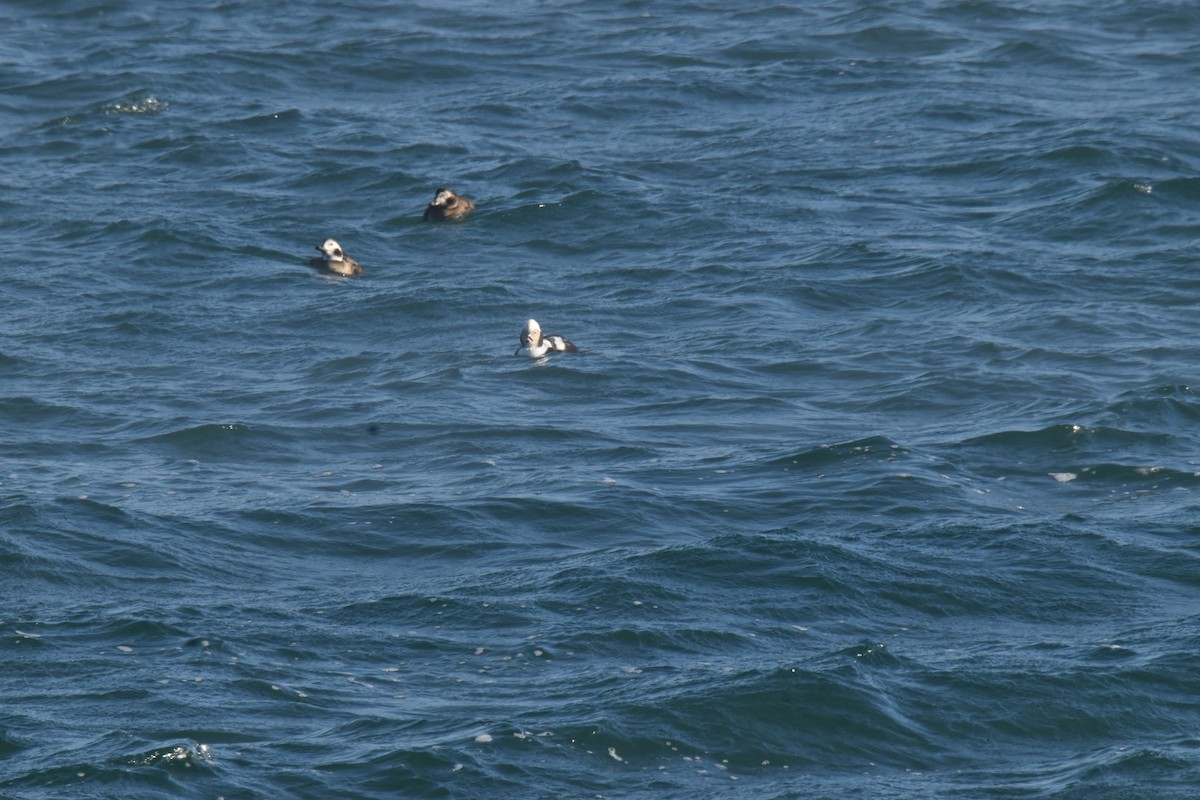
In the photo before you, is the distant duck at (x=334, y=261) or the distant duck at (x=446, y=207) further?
the distant duck at (x=446, y=207)

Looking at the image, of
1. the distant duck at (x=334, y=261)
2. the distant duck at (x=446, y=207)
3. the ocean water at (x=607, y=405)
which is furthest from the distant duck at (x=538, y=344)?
the distant duck at (x=446, y=207)

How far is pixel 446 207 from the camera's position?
2595 cm

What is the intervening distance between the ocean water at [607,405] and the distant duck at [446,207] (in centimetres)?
20

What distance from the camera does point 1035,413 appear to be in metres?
19.1

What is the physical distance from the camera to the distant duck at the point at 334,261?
79.6ft

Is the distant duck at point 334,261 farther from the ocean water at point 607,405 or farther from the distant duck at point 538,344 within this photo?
the distant duck at point 538,344

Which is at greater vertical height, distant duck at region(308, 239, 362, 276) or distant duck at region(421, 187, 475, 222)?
distant duck at region(421, 187, 475, 222)

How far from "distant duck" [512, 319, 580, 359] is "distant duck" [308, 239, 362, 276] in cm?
374

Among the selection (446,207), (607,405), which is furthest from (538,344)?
(446,207)

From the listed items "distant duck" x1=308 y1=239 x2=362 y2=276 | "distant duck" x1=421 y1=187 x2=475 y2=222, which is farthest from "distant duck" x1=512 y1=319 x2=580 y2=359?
"distant duck" x1=421 y1=187 x2=475 y2=222

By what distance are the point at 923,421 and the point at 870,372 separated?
167 centimetres

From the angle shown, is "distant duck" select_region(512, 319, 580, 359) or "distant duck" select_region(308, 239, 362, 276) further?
"distant duck" select_region(308, 239, 362, 276)

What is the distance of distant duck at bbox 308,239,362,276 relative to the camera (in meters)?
24.3

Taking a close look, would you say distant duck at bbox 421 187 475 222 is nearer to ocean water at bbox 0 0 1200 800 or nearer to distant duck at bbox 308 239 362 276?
ocean water at bbox 0 0 1200 800
